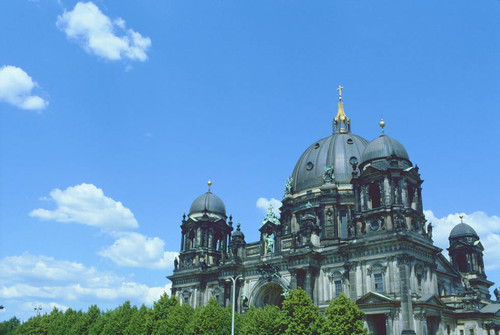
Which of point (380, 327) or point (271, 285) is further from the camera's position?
point (271, 285)

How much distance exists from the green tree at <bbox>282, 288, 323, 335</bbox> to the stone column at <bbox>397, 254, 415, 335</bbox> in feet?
30.9

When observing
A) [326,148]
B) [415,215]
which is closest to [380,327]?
[415,215]

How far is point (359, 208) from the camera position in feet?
184

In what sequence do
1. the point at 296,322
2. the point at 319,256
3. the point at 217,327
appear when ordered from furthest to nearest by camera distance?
the point at 319,256
the point at 217,327
the point at 296,322

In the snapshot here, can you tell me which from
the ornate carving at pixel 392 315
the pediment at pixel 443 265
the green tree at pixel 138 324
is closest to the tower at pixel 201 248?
the green tree at pixel 138 324

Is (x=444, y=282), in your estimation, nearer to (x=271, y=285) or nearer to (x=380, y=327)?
(x=380, y=327)

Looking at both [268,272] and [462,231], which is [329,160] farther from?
[462,231]

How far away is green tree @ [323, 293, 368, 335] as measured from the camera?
138 feet

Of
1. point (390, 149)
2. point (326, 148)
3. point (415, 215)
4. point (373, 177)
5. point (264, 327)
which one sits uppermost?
point (326, 148)

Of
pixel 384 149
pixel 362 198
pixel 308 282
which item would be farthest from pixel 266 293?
pixel 384 149

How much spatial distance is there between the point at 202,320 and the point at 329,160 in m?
32.4

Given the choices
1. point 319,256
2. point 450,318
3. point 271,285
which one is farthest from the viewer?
point 271,285

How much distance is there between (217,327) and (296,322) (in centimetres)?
1067

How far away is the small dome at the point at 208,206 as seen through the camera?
249 feet
